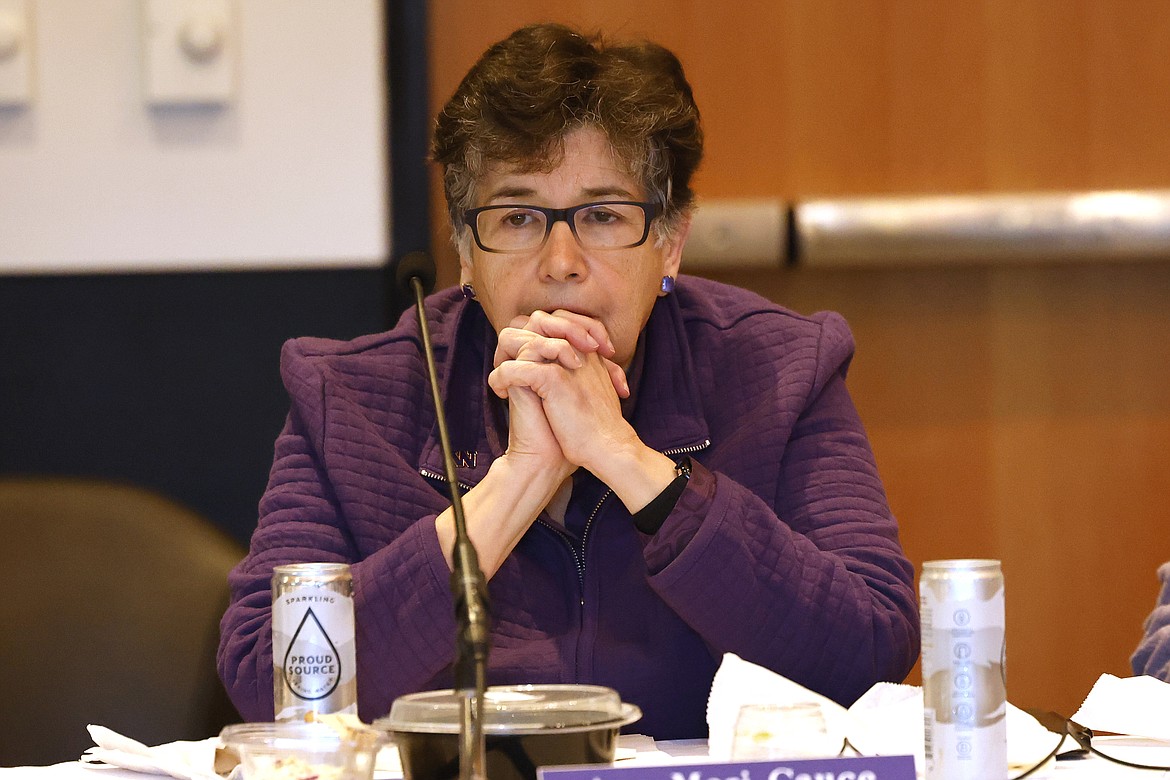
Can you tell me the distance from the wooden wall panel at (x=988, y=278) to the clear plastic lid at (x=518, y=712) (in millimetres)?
1492

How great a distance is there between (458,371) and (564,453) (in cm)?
26

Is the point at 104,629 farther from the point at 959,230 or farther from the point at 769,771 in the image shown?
the point at 959,230

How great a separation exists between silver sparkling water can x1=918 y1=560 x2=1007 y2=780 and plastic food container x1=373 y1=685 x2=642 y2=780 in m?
0.22

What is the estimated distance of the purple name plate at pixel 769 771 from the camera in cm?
91

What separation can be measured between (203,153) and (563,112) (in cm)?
99

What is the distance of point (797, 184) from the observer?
2471mm

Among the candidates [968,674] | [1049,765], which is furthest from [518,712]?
[1049,765]

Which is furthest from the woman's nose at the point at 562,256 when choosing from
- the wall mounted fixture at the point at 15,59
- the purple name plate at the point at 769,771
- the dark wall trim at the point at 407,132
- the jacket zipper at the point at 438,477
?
the wall mounted fixture at the point at 15,59

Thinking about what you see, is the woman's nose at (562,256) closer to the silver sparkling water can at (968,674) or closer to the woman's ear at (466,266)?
the woman's ear at (466,266)

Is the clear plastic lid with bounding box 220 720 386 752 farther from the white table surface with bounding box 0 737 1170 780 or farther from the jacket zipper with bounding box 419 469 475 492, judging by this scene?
the jacket zipper with bounding box 419 469 475 492

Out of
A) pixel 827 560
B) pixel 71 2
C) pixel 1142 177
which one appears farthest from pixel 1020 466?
pixel 71 2

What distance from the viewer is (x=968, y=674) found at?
3.12 feet

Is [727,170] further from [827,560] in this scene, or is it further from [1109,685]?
[1109,685]

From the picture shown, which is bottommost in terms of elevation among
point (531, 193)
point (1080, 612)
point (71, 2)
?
point (1080, 612)
